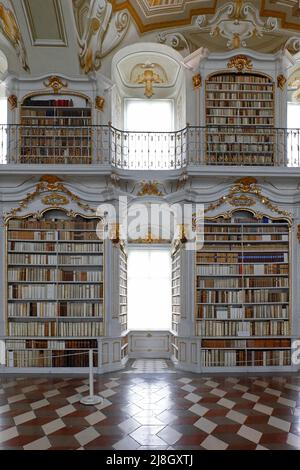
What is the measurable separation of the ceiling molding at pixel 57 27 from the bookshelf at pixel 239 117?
2678 mm

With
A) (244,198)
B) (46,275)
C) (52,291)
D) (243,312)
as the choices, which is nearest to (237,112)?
(244,198)

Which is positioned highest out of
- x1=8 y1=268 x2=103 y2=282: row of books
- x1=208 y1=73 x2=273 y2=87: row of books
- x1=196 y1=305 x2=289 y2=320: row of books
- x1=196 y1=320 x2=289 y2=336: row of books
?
x1=208 y1=73 x2=273 y2=87: row of books

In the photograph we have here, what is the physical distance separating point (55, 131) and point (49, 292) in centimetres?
288

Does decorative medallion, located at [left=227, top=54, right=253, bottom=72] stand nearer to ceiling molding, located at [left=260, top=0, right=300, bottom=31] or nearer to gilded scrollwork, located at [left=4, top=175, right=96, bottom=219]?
ceiling molding, located at [left=260, top=0, right=300, bottom=31]

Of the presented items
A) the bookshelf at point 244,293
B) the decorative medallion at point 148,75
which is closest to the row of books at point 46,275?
the bookshelf at point 244,293

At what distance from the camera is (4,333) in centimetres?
577

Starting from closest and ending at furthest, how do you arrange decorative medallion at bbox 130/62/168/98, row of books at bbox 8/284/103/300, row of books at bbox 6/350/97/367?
1. row of books at bbox 6/350/97/367
2. row of books at bbox 8/284/103/300
3. decorative medallion at bbox 130/62/168/98

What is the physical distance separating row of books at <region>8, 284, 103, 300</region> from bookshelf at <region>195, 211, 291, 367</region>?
1.95 m

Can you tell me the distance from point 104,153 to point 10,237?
2.23 meters

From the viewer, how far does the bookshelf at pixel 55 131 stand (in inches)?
243

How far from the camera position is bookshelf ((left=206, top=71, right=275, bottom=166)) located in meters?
6.25

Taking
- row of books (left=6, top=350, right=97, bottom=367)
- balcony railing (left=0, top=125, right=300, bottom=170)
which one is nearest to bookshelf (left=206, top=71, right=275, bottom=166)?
balcony railing (left=0, top=125, right=300, bottom=170)
